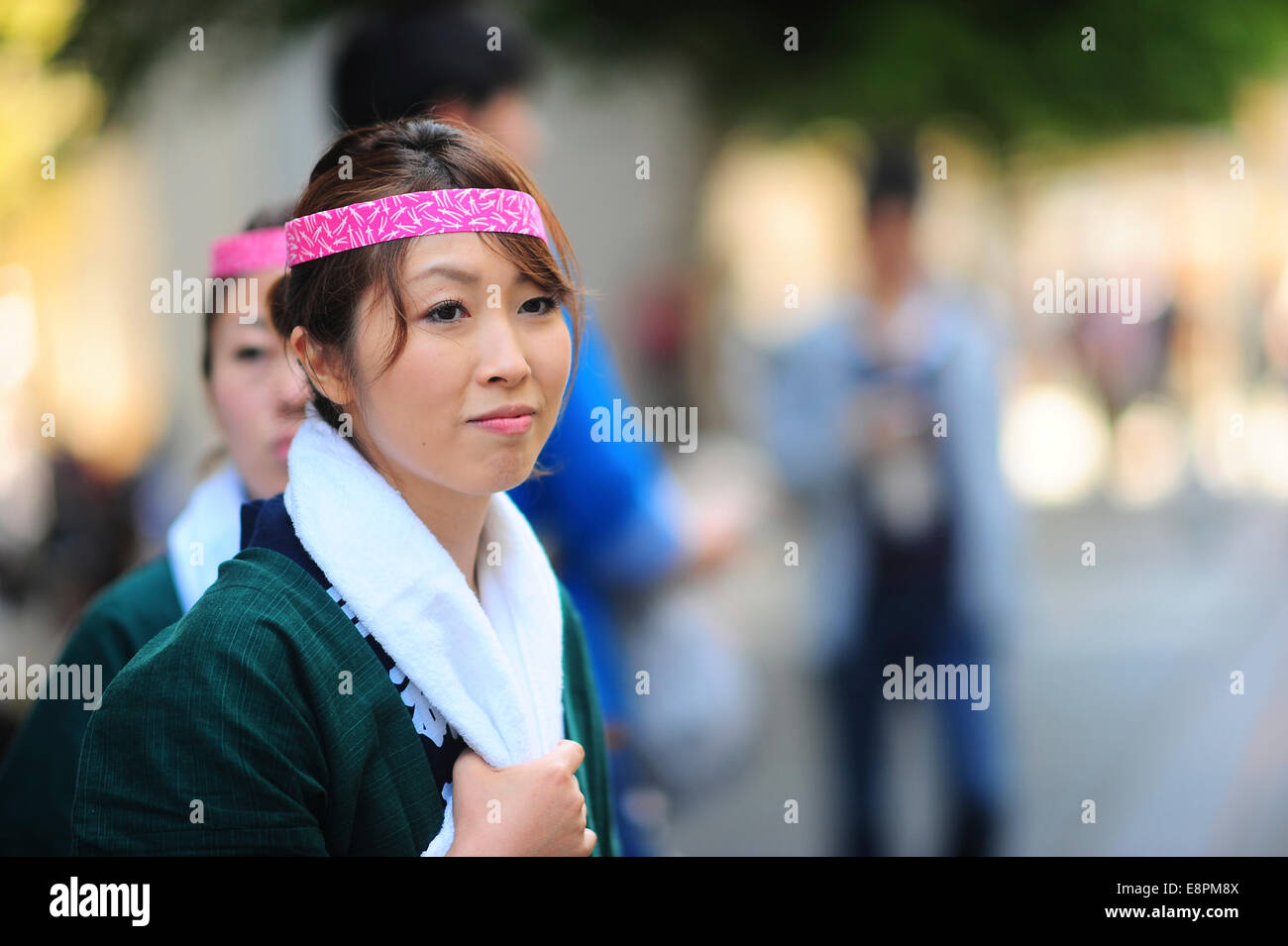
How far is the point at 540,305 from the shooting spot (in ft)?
4.21

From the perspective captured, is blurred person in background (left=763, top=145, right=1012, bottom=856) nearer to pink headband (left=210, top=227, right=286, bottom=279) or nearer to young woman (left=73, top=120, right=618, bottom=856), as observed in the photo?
pink headband (left=210, top=227, right=286, bottom=279)

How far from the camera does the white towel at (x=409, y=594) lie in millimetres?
1259

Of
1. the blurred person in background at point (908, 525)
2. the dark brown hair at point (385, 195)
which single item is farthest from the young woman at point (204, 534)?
the blurred person in background at point (908, 525)

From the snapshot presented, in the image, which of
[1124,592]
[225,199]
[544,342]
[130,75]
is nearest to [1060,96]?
[1124,592]

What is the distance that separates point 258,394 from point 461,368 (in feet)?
1.29

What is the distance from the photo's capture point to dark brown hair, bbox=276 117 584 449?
1231 mm

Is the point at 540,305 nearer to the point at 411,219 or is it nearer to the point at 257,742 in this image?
the point at 411,219

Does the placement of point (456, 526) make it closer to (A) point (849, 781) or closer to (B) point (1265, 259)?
(A) point (849, 781)

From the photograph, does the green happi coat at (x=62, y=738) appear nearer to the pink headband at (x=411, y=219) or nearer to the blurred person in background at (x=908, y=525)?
the pink headband at (x=411, y=219)

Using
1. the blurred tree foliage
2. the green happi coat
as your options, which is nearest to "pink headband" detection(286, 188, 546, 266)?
the green happi coat

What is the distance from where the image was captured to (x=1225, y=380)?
50.3ft

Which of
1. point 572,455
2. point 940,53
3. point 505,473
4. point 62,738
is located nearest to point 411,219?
point 505,473

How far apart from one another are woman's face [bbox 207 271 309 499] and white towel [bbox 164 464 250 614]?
1.4 inches
